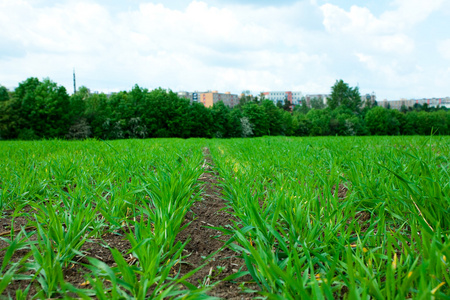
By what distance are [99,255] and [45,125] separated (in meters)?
40.1

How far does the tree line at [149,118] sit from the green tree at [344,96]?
31.7ft

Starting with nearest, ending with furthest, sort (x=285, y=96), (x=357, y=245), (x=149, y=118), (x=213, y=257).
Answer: (x=357, y=245) → (x=213, y=257) → (x=149, y=118) → (x=285, y=96)

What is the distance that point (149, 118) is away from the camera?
4359 cm

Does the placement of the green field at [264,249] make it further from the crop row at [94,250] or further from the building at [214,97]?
the building at [214,97]

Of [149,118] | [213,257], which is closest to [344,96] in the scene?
[149,118]

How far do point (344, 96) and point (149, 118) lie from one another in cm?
5597

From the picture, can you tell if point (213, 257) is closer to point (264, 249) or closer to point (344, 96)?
point (264, 249)

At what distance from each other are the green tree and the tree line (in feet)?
31.7

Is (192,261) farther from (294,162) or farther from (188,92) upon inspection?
(188,92)

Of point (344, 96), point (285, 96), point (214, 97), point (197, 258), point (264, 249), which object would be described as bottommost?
point (197, 258)

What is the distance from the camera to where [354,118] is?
5853 cm

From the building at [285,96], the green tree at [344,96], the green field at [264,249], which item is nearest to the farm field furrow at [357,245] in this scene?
the green field at [264,249]

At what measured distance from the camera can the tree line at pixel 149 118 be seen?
35344 millimetres

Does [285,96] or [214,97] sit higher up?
[285,96]
